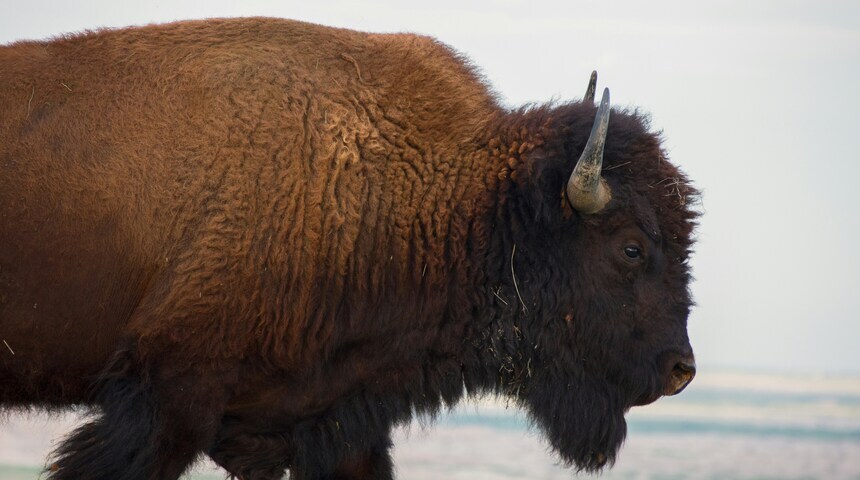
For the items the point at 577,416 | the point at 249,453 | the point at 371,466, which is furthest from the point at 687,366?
the point at 249,453

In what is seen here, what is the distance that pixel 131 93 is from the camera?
5.17m

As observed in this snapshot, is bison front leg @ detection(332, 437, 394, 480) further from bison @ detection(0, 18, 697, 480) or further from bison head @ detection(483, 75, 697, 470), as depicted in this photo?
bison head @ detection(483, 75, 697, 470)

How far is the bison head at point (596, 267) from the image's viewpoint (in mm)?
5273

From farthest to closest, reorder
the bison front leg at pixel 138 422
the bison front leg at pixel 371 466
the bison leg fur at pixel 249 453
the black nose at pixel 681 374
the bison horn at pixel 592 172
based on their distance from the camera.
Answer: the bison front leg at pixel 371 466 < the black nose at pixel 681 374 < the bison leg fur at pixel 249 453 < the bison horn at pixel 592 172 < the bison front leg at pixel 138 422

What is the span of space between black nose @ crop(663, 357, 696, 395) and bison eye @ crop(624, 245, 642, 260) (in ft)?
1.78

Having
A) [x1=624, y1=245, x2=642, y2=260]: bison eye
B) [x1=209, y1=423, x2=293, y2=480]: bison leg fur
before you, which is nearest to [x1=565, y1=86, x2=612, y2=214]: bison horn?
[x1=624, y1=245, x2=642, y2=260]: bison eye

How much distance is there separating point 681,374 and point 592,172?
1110 millimetres

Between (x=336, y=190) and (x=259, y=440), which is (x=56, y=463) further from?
(x=336, y=190)

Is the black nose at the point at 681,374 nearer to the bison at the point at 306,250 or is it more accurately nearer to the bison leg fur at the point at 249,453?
the bison at the point at 306,250

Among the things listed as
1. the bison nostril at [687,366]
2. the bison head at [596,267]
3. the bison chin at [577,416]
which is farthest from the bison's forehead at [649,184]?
the bison chin at [577,416]

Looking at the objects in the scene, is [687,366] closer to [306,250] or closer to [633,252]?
[633,252]

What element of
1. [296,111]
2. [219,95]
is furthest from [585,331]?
[219,95]

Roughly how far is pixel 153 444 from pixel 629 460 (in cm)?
1524

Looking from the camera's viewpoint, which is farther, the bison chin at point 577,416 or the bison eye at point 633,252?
the bison chin at point 577,416
